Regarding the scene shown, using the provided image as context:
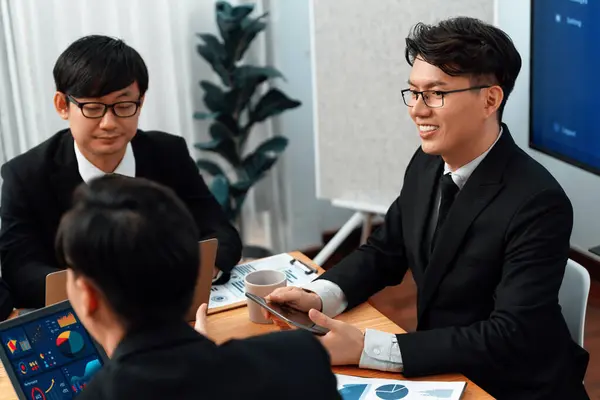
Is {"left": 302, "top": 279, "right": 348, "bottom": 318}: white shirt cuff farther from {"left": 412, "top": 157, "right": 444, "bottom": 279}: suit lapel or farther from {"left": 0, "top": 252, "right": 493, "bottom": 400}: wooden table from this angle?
{"left": 412, "top": 157, "right": 444, "bottom": 279}: suit lapel

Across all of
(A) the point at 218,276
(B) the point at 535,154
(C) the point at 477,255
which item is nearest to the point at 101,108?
(A) the point at 218,276

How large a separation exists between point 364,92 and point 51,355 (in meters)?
2.00

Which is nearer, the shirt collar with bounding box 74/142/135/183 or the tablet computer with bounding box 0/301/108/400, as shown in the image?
the tablet computer with bounding box 0/301/108/400

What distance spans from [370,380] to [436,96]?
0.63m

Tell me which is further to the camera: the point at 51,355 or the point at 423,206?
the point at 423,206

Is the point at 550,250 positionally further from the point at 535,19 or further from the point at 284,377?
the point at 535,19

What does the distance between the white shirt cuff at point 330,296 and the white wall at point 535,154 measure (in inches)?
76.7

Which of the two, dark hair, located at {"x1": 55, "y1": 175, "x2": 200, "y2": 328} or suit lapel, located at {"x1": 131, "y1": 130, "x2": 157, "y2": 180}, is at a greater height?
dark hair, located at {"x1": 55, "y1": 175, "x2": 200, "y2": 328}

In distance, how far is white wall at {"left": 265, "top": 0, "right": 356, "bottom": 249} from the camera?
147 inches

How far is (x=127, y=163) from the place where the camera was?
2.27m

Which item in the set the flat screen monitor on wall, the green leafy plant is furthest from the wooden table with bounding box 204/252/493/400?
the green leafy plant

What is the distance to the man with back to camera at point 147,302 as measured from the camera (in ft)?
3.28

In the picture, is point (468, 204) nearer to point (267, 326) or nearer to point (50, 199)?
point (267, 326)

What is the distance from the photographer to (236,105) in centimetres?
352
